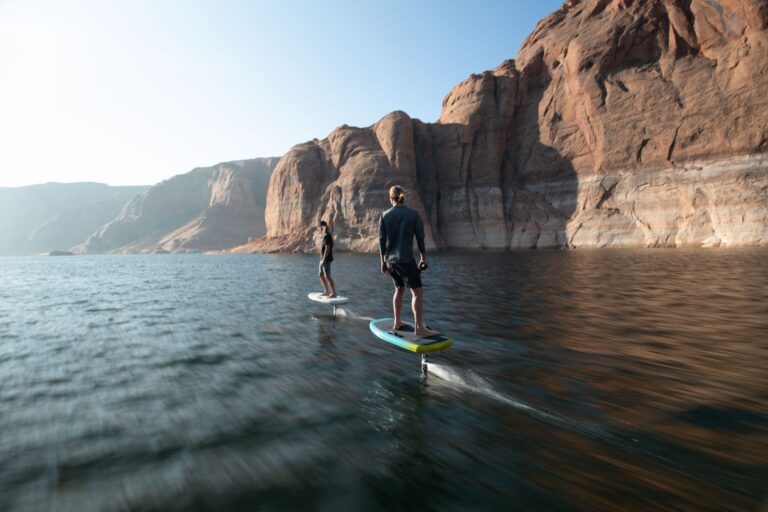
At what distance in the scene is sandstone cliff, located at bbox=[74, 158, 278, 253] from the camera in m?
124

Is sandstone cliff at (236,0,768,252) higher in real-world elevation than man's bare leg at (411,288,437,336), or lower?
higher

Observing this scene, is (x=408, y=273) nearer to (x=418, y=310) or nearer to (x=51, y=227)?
(x=418, y=310)

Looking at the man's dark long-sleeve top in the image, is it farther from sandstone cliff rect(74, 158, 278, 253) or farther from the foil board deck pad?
sandstone cliff rect(74, 158, 278, 253)

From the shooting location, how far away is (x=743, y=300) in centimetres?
1029

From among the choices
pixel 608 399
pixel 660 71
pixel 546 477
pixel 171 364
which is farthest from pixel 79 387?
pixel 660 71

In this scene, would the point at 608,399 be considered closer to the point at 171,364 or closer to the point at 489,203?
the point at 171,364

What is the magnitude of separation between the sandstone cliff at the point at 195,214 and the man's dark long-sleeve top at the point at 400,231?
12279cm

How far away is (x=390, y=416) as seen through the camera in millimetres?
4227

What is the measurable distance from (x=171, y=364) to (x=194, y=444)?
3.04 meters

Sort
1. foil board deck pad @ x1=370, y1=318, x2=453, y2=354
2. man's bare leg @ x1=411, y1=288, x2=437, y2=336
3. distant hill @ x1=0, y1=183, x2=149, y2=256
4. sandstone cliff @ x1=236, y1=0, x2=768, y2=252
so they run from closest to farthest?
foil board deck pad @ x1=370, y1=318, x2=453, y2=354 → man's bare leg @ x1=411, y1=288, x2=437, y2=336 → sandstone cliff @ x1=236, y1=0, x2=768, y2=252 → distant hill @ x1=0, y1=183, x2=149, y2=256

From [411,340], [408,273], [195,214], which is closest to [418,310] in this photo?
[411,340]

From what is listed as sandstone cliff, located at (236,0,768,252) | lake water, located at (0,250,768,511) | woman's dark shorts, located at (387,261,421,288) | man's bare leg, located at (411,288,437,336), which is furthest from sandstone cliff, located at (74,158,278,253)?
man's bare leg, located at (411,288,437,336)

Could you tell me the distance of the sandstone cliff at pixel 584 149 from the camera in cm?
3866

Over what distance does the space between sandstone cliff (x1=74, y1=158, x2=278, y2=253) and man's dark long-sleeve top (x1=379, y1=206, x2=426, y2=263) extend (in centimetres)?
12279
